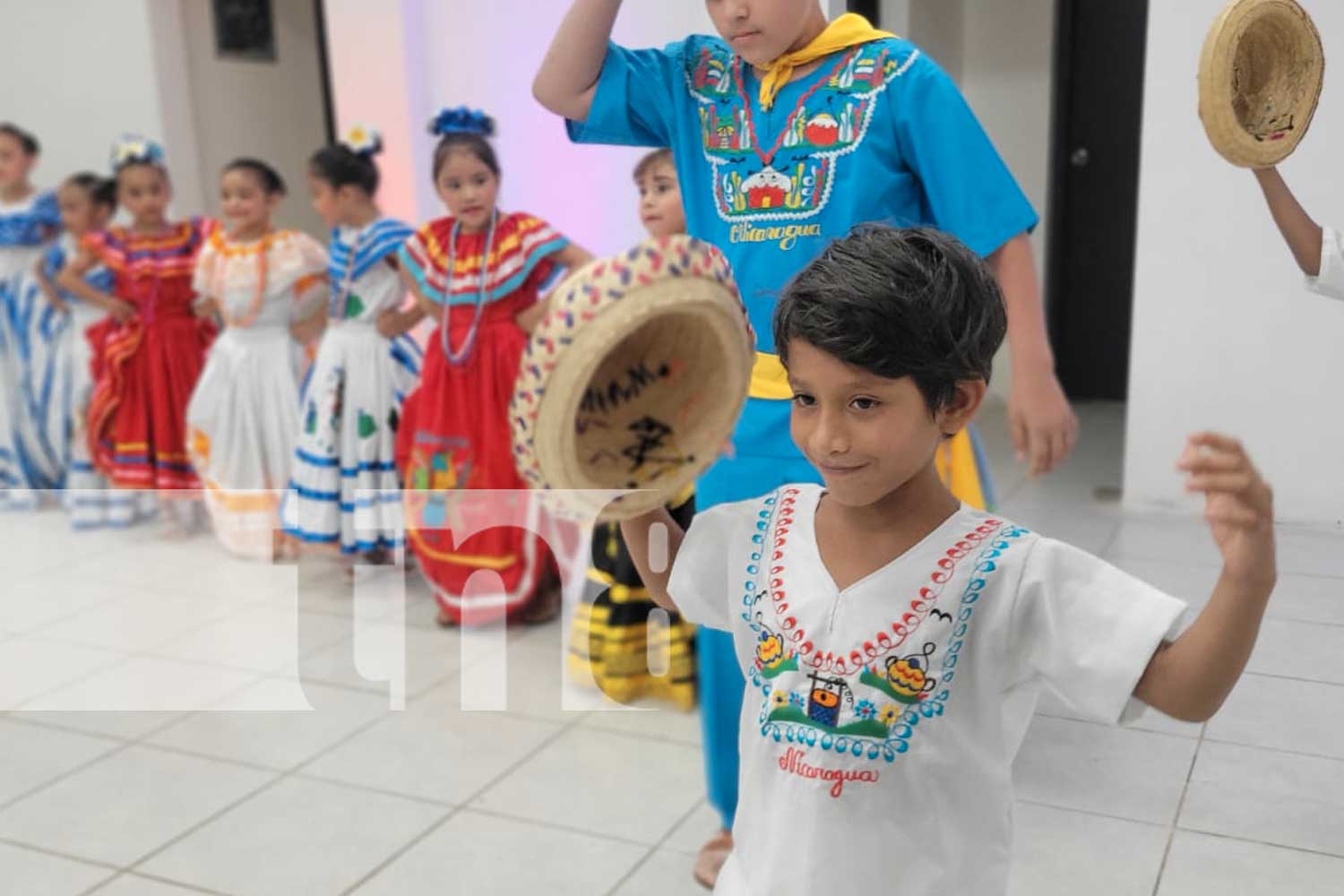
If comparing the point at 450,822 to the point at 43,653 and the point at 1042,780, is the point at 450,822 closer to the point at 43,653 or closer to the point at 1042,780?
the point at 1042,780

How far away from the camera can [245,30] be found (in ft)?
19.1

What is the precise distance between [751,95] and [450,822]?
1420mm

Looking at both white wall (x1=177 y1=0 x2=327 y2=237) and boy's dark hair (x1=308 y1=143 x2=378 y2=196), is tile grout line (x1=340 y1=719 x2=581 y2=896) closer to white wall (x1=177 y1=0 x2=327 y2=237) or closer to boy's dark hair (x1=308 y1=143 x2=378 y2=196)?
boy's dark hair (x1=308 y1=143 x2=378 y2=196)

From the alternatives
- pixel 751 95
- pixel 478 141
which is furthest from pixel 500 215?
pixel 751 95

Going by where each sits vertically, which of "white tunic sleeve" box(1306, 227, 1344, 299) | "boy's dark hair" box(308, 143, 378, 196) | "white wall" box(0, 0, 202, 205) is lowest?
"white tunic sleeve" box(1306, 227, 1344, 299)

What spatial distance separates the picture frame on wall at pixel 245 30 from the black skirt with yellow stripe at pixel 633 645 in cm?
375

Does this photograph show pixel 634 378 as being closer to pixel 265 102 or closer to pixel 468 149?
pixel 468 149

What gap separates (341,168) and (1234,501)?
314cm

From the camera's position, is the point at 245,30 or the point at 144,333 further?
the point at 245,30

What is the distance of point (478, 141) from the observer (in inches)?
126

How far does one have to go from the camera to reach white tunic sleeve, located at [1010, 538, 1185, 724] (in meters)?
0.99

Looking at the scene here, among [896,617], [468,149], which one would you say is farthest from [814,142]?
[468,149]

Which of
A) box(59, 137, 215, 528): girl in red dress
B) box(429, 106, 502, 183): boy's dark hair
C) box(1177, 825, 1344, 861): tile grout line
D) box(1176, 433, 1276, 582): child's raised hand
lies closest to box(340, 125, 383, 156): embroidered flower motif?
box(429, 106, 502, 183): boy's dark hair

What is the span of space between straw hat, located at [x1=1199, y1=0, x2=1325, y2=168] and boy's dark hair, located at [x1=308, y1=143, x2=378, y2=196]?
259cm
